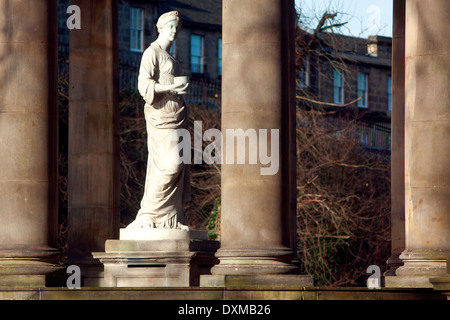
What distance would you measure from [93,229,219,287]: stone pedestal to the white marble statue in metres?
0.40

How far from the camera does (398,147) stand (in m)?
36.6

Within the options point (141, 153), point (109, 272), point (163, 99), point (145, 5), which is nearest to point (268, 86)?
point (163, 99)

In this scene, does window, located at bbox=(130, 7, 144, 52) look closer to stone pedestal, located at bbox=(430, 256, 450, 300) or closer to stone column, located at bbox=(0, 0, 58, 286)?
stone column, located at bbox=(0, 0, 58, 286)

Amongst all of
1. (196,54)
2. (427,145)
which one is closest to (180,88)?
(427,145)

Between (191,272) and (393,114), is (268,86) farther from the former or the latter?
(393,114)

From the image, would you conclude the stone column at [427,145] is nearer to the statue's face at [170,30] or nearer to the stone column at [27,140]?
the statue's face at [170,30]

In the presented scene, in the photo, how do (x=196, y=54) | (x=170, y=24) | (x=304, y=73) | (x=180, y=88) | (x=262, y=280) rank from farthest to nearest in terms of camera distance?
Result: (x=196, y=54) → (x=304, y=73) → (x=170, y=24) → (x=180, y=88) → (x=262, y=280)

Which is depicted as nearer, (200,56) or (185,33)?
(185,33)

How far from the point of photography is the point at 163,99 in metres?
32.5

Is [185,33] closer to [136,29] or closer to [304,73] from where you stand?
[136,29]

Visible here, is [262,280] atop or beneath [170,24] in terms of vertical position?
beneath

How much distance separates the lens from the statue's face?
108 ft

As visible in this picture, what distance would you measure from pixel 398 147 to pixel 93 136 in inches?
324

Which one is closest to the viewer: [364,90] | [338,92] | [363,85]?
[338,92]
